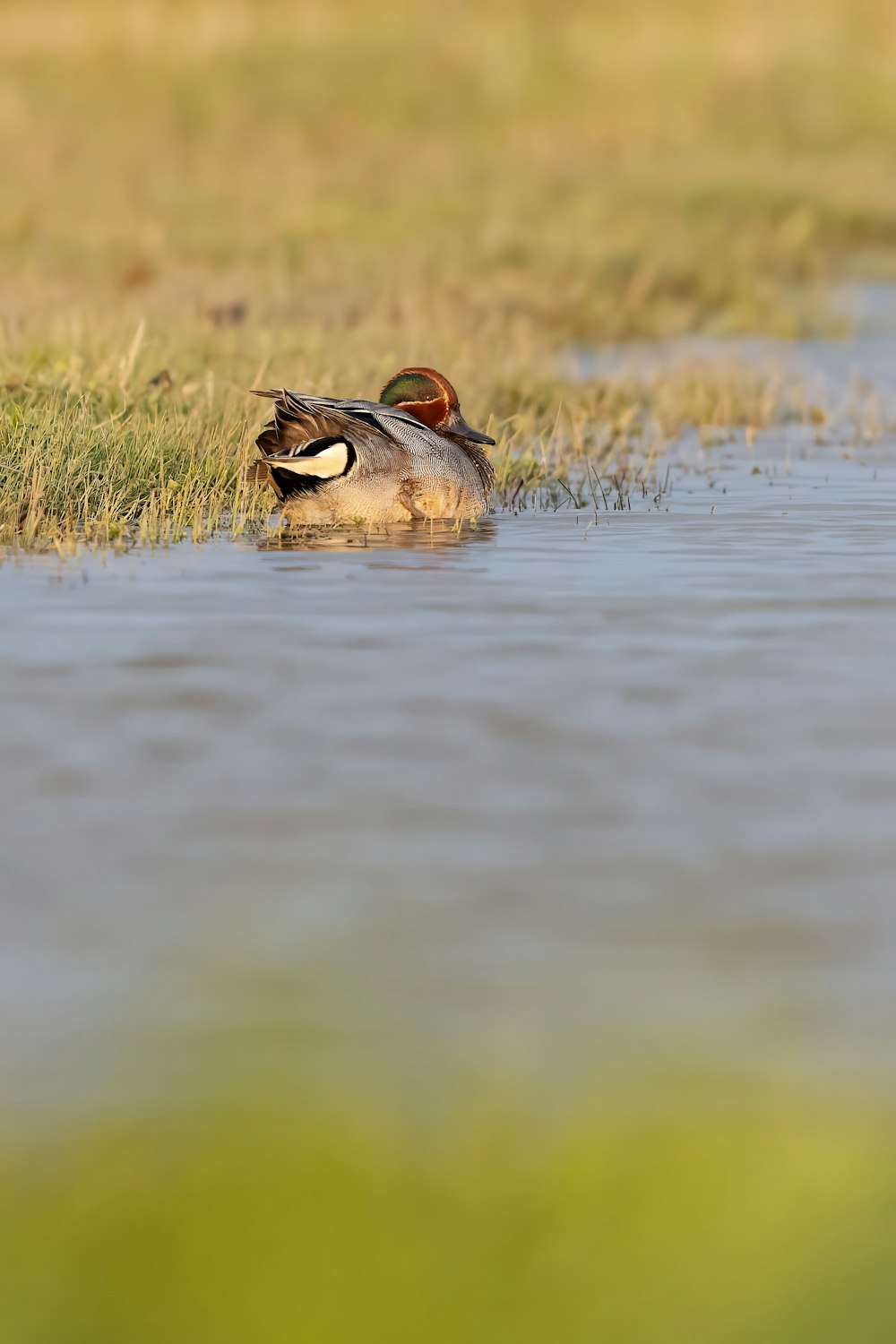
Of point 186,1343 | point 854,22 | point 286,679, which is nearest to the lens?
point 186,1343

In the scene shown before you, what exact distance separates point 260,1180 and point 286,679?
3936 millimetres

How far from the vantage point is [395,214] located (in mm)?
34812

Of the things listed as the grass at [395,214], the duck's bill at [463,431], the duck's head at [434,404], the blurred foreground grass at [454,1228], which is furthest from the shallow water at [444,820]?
the grass at [395,214]

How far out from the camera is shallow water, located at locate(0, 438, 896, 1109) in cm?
477

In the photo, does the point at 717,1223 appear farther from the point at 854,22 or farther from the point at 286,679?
the point at 854,22

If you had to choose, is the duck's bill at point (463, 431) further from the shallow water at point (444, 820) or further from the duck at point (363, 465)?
the shallow water at point (444, 820)

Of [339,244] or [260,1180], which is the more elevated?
[339,244]

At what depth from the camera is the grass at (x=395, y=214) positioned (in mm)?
13758

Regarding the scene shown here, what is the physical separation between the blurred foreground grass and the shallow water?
296 mm

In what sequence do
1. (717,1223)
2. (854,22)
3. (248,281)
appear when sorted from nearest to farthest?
(717,1223) → (248,281) → (854,22)

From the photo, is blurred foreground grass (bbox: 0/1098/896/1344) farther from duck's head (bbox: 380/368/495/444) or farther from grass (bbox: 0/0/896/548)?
duck's head (bbox: 380/368/495/444)

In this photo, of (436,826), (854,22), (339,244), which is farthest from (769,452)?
(854,22)

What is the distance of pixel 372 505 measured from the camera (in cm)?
1161

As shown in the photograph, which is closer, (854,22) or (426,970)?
(426,970)
